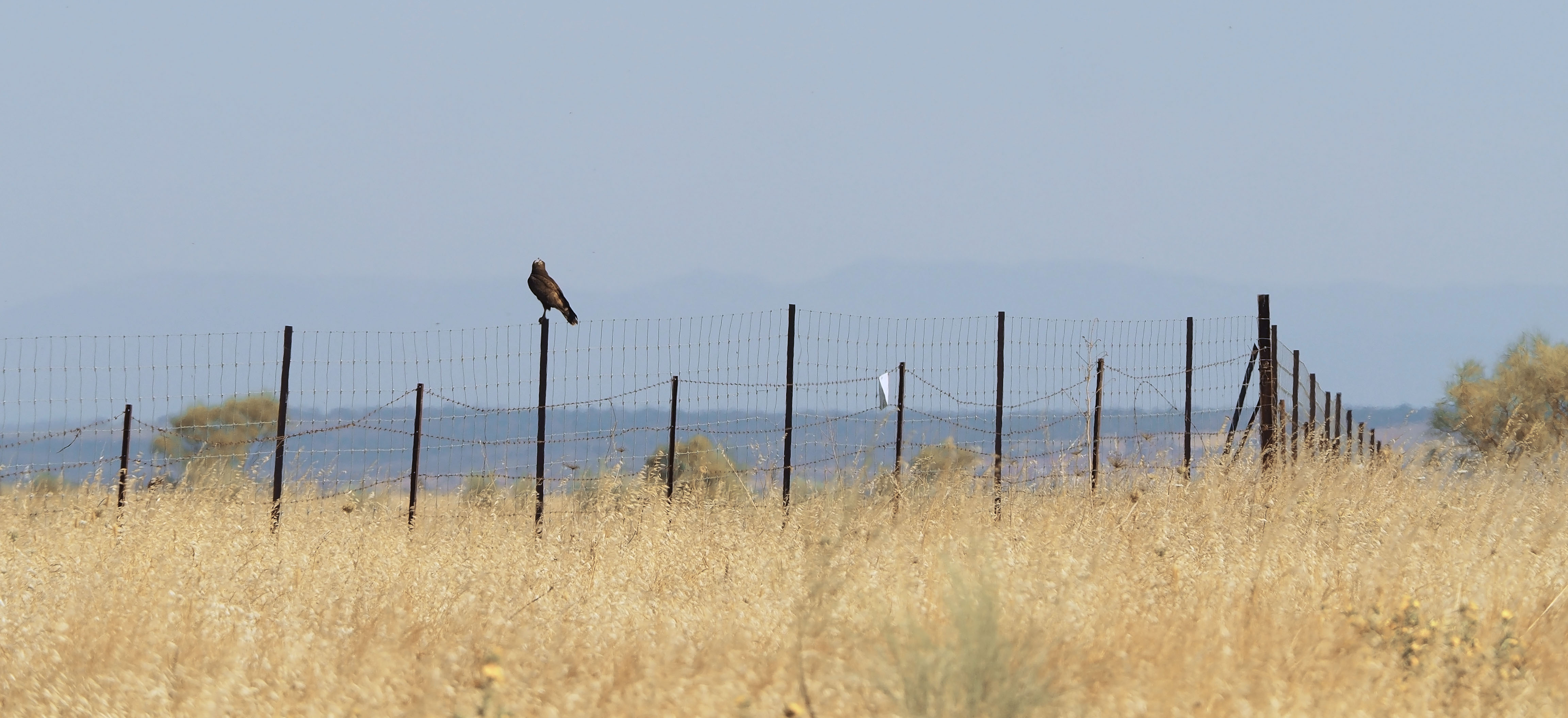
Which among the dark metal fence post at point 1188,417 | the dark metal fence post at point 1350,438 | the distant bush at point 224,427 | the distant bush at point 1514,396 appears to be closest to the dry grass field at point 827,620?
the dark metal fence post at point 1188,417

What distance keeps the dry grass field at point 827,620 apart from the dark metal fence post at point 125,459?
4.12ft

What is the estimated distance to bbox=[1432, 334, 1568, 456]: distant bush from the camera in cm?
2873

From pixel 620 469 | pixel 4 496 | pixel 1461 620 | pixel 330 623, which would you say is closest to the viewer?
pixel 1461 620

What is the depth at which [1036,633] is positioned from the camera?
4371mm

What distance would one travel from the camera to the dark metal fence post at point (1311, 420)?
13.8 meters

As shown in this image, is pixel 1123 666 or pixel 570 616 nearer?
pixel 1123 666

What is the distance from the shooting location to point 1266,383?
13.4 m

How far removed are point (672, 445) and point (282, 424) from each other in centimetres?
368

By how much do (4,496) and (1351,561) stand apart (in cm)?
1382

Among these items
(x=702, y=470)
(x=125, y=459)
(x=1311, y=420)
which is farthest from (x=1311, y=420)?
(x=125, y=459)

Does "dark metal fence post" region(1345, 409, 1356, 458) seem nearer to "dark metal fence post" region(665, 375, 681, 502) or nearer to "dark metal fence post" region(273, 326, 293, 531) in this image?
"dark metal fence post" region(665, 375, 681, 502)

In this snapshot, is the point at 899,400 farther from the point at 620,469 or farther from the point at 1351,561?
the point at 1351,561

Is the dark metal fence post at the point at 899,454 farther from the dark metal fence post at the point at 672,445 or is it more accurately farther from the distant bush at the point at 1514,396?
the distant bush at the point at 1514,396

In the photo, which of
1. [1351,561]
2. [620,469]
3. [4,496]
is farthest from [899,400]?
[4,496]
